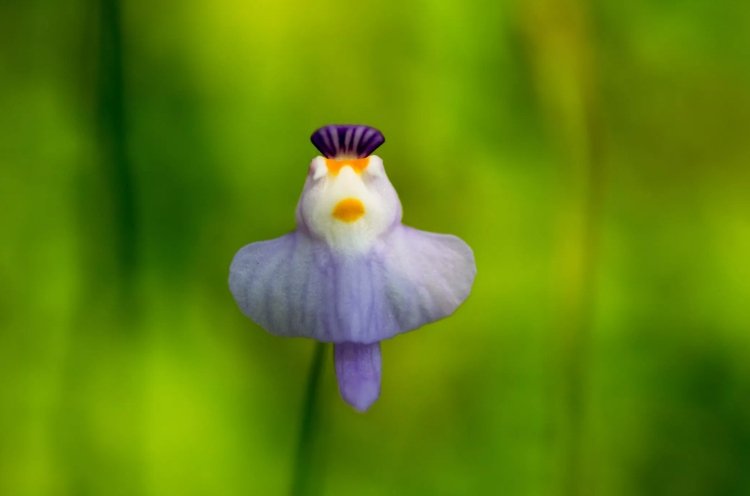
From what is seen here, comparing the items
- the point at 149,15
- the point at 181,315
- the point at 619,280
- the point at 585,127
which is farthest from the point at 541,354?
the point at 149,15

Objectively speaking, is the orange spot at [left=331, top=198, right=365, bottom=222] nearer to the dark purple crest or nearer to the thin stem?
the dark purple crest

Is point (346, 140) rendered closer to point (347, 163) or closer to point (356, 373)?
point (347, 163)

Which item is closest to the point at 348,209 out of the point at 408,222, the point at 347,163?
the point at 347,163

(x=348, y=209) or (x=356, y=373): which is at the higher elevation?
(x=348, y=209)

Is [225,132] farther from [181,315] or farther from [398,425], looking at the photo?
[398,425]

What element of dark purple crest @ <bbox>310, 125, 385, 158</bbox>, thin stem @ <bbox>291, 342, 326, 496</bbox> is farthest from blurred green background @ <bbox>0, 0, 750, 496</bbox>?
dark purple crest @ <bbox>310, 125, 385, 158</bbox>

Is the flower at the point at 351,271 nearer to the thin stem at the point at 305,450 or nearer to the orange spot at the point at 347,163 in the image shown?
the orange spot at the point at 347,163

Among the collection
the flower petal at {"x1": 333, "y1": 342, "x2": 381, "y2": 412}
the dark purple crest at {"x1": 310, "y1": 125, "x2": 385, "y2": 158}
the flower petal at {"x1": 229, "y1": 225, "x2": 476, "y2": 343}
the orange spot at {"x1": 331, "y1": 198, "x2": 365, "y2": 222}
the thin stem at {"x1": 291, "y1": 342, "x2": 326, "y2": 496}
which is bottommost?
the thin stem at {"x1": 291, "y1": 342, "x2": 326, "y2": 496}
